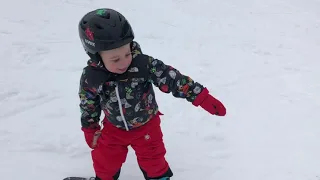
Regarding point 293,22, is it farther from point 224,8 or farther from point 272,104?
point 272,104

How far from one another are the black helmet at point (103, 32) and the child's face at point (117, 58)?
0.05m

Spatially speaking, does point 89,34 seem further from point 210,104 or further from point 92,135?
point 210,104

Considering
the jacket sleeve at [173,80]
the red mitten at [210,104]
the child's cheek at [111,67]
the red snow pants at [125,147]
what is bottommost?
the red snow pants at [125,147]

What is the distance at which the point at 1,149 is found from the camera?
143 inches

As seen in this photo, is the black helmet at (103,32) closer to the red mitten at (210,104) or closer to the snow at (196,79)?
the red mitten at (210,104)

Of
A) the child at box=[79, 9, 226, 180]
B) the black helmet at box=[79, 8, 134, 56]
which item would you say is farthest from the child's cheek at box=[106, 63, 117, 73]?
the black helmet at box=[79, 8, 134, 56]

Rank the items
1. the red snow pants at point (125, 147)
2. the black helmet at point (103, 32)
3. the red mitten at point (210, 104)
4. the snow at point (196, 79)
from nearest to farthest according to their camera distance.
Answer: the black helmet at point (103, 32)
the red mitten at point (210, 104)
the red snow pants at point (125, 147)
the snow at point (196, 79)

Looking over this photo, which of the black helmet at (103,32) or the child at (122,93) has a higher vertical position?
the black helmet at (103,32)

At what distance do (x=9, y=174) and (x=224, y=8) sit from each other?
566cm

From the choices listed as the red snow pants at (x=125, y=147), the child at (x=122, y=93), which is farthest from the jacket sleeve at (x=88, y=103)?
the red snow pants at (x=125, y=147)

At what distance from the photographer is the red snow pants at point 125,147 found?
2.89 metres

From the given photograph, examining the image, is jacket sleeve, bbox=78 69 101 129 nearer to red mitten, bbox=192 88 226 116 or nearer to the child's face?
the child's face

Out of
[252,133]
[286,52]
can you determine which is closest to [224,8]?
[286,52]

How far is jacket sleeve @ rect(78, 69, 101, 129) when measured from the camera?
8.80ft
